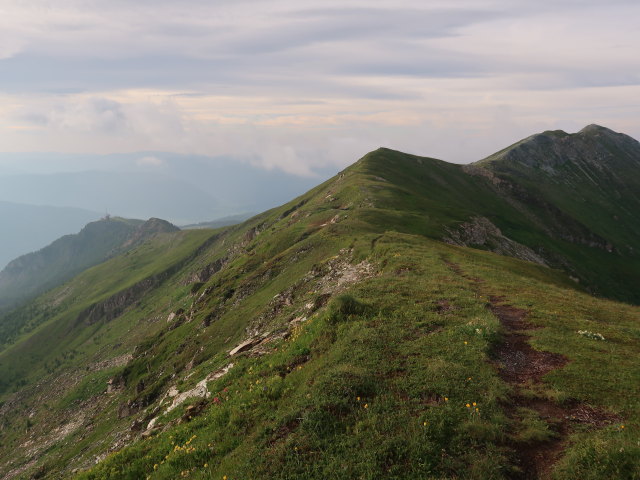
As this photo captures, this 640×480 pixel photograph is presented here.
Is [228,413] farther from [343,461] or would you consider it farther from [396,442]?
[396,442]

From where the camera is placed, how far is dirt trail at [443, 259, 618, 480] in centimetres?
984

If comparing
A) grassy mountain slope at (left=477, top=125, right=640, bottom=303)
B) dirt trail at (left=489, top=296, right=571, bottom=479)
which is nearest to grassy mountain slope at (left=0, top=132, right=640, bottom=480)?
dirt trail at (left=489, top=296, right=571, bottom=479)

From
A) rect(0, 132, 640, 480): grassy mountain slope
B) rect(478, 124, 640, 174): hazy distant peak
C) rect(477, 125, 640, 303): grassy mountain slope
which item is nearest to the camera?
rect(0, 132, 640, 480): grassy mountain slope

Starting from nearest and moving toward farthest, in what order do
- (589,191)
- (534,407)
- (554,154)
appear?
(534,407)
(589,191)
(554,154)

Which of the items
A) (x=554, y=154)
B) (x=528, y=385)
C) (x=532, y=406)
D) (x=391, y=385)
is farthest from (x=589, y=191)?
(x=391, y=385)

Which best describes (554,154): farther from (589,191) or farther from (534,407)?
(534,407)

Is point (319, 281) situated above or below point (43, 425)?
above

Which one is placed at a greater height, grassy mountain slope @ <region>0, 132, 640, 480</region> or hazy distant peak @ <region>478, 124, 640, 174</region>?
hazy distant peak @ <region>478, 124, 640, 174</region>

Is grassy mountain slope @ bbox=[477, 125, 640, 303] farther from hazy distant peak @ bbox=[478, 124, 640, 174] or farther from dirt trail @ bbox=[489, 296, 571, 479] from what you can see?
dirt trail @ bbox=[489, 296, 571, 479]

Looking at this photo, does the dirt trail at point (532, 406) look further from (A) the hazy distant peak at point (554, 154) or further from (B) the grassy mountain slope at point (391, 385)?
(A) the hazy distant peak at point (554, 154)

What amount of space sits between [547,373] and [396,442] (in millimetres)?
7613

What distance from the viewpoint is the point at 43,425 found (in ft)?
198

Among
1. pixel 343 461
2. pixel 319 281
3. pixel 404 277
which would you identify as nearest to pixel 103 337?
pixel 319 281

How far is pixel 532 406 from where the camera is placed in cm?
1205
